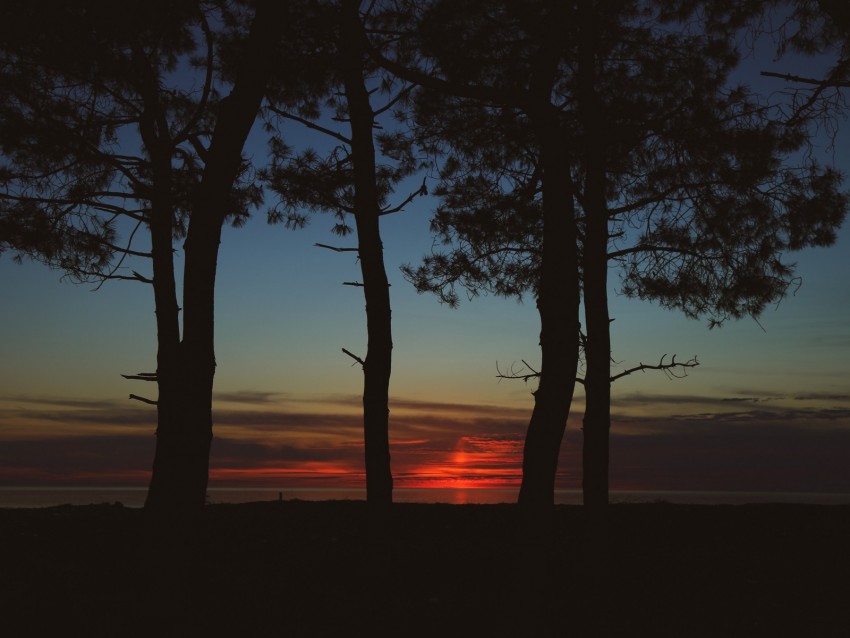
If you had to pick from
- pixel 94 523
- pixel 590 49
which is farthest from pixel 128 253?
pixel 590 49

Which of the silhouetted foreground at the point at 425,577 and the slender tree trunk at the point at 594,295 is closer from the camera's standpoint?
the silhouetted foreground at the point at 425,577

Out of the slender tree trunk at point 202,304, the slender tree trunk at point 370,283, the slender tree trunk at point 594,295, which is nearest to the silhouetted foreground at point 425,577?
the slender tree trunk at point 202,304

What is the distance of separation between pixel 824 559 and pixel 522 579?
551 centimetres

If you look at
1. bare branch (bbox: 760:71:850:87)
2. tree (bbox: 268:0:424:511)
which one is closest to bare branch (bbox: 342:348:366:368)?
tree (bbox: 268:0:424:511)

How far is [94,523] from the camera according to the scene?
38.3 feet

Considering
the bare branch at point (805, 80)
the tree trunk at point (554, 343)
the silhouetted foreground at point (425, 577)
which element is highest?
the bare branch at point (805, 80)

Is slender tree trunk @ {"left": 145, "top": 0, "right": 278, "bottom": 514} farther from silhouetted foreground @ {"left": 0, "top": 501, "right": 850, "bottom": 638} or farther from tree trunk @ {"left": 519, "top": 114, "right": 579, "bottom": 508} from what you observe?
tree trunk @ {"left": 519, "top": 114, "right": 579, "bottom": 508}

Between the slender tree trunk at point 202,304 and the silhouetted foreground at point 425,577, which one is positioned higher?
the slender tree trunk at point 202,304

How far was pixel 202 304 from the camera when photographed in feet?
21.5

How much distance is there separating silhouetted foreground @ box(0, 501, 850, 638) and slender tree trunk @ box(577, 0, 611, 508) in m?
1.08

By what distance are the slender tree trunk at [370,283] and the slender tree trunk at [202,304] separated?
7.79ft

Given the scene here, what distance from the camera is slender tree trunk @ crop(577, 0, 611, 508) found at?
9234 millimetres

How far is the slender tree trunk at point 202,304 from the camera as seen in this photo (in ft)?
21.1

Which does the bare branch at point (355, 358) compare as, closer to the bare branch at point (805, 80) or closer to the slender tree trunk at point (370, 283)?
Result: the slender tree trunk at point (370, 283)
